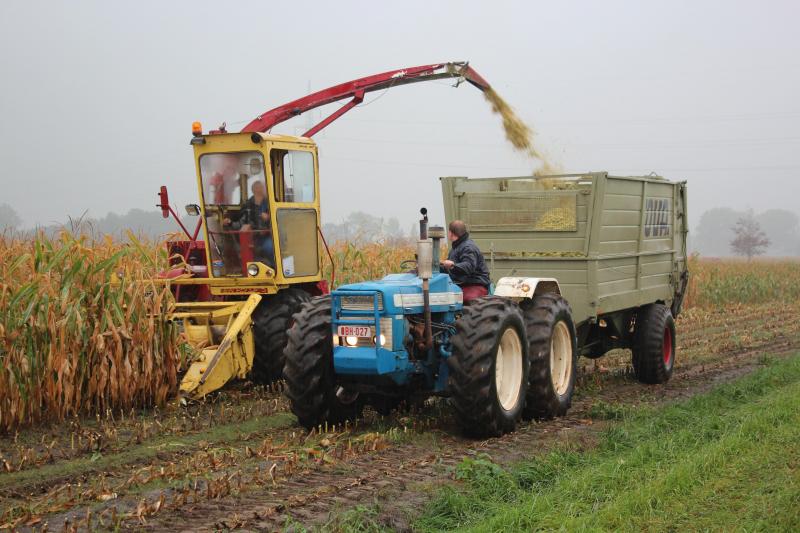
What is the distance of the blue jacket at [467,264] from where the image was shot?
8.64 meters

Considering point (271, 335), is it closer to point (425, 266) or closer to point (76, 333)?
point (76, 333)

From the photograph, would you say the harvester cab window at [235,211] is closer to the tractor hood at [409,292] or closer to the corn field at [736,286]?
the tractor hood at [409,292]

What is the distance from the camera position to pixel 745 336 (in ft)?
50.9

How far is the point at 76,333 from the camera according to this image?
8.80m

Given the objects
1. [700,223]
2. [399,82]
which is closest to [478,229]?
[399,82]

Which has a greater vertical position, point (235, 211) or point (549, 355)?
point (235, 211)

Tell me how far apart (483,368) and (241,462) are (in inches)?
82.4

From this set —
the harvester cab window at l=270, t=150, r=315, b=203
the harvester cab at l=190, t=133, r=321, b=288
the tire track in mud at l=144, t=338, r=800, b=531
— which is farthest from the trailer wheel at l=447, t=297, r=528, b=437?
the harvester cab window at l=270, t=150, r=315, b=203

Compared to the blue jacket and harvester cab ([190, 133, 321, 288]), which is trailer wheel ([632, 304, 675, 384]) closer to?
the blue jacket

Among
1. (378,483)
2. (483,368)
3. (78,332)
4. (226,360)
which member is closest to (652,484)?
(378,483)

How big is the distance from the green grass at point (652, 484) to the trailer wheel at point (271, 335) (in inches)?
→ 156

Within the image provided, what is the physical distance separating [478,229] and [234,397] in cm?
345

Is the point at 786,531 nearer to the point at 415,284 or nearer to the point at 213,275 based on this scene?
the point at 415,284

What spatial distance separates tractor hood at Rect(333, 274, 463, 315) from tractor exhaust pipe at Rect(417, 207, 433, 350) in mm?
119
